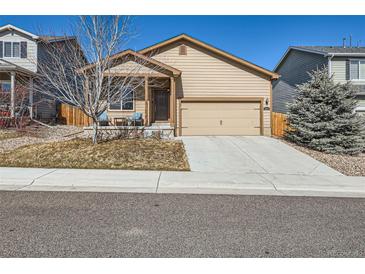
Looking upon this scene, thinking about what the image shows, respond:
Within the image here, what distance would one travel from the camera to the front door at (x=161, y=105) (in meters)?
16.8

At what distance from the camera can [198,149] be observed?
11625 millimetres

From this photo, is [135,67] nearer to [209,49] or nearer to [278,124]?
[209,49]

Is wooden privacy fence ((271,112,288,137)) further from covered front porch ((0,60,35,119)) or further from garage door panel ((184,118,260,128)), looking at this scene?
covered front porch ((0,60,35,119))

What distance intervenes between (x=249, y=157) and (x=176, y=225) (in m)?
6.82

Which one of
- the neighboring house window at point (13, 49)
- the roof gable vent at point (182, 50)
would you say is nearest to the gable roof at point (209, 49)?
the roof gable vent at point (182, 50)

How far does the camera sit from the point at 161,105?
55.7 feet

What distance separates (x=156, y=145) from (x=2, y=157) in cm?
577

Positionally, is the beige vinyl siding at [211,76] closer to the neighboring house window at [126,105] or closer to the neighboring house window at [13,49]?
the neighboring house window at [126,105]

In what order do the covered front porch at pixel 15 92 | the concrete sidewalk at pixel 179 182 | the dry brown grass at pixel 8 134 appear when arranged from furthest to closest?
the covered front porch at pixel 15 92, the dry brown grass at pixel 8 134, the concrete sidewalk at pixel 179 182

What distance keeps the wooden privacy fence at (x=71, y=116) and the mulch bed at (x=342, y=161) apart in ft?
47.8

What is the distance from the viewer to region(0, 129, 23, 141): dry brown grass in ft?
42.9

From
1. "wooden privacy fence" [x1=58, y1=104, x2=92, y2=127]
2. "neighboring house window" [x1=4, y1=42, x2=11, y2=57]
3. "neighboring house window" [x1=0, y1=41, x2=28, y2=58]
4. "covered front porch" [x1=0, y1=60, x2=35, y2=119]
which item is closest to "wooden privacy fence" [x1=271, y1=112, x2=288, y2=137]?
"wooden privacy fence" [x1=58, y1=104, x2=92, y2=127]
